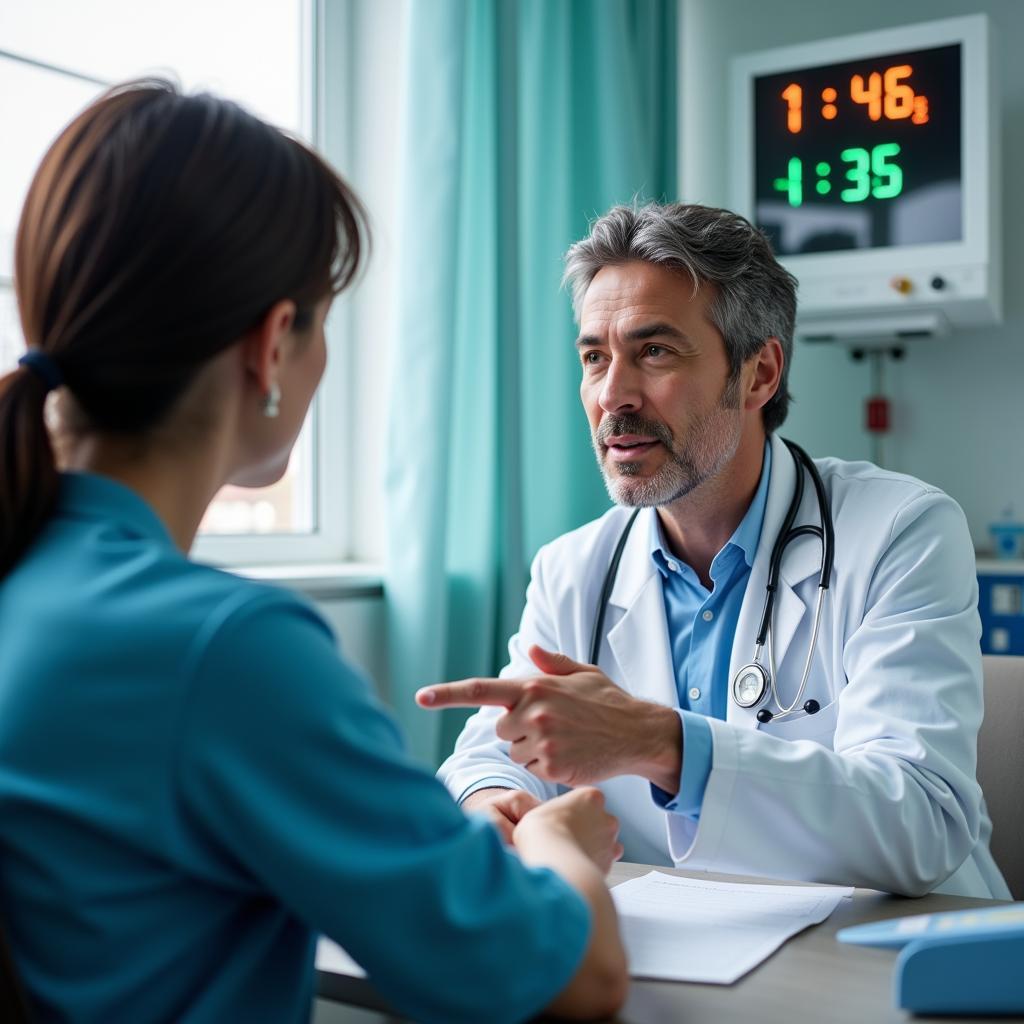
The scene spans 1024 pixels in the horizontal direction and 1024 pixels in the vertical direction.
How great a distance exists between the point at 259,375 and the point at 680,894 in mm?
606

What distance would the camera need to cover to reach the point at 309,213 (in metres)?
0.74

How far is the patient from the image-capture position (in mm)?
608

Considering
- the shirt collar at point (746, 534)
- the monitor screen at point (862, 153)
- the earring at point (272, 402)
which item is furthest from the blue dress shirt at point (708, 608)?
the monitor screen at point (862, 153)

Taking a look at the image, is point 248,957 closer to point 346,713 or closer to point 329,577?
point 346,713

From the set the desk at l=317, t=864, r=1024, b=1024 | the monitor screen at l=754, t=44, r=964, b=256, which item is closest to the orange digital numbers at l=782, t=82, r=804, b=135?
the monitor screen at l=754, t=44, r=964, b=256

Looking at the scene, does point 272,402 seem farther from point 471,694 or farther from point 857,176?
point 857,176

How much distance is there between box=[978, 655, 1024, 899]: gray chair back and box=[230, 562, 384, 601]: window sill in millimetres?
1194

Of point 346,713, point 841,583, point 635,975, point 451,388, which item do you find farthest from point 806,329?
point 346,713

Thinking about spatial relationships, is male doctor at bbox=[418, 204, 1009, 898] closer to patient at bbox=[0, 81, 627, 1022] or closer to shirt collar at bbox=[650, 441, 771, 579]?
shirt collar at bbox=[650, 441, 771, 579]

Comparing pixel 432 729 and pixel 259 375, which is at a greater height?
pixel 259 375

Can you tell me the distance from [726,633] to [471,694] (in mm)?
611

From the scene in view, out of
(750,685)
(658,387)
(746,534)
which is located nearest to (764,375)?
(658,387)

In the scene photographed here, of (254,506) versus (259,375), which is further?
(254,506)

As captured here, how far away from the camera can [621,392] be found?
1.69m
